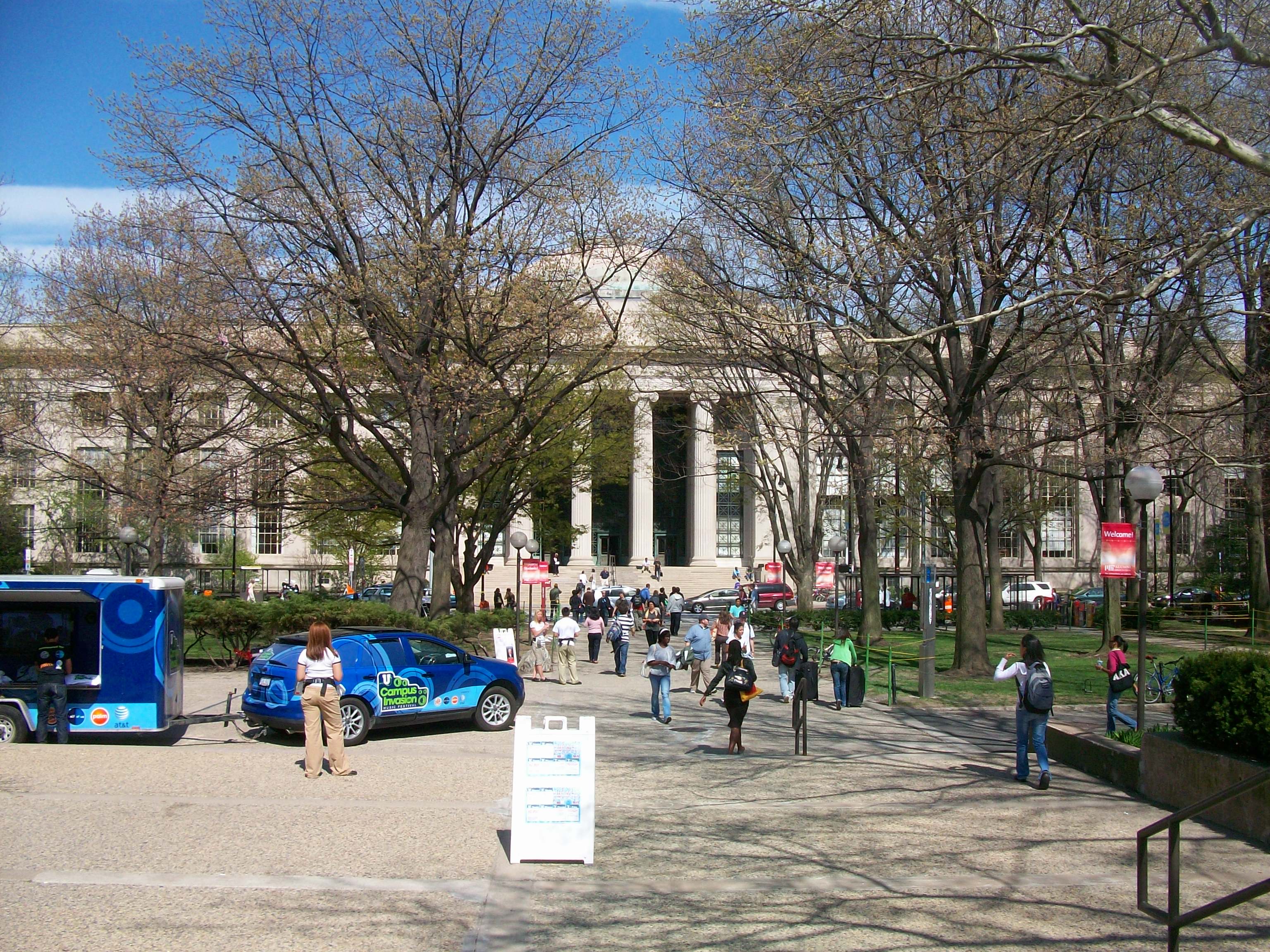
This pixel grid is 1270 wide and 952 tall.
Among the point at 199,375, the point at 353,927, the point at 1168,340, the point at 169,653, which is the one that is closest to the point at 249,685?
the point at 169,653

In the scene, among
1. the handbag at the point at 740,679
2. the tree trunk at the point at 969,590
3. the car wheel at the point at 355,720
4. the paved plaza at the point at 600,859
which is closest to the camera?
the paved plaza at the point at 600,859

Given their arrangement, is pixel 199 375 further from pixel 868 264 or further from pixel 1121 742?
pixel 1121 742

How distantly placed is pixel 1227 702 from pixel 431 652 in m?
10.4

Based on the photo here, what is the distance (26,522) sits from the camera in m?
53.3

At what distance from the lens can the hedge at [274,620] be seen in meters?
24.0

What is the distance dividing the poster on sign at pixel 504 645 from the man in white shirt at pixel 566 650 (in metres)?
1.34

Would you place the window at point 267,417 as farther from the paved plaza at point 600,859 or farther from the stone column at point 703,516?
the stone column at point 703,516

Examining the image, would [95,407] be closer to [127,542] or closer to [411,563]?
[127,542]

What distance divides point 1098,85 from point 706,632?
1386 cm

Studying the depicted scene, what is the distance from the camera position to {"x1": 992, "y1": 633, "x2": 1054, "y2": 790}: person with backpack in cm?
1189

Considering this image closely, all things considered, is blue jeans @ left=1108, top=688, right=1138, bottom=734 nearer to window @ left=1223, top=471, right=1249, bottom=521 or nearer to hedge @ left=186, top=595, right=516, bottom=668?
hedge @ left=186, top=595, right=516, bottom=668

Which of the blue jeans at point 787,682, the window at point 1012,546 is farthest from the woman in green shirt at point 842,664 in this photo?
the window at point 1012,546

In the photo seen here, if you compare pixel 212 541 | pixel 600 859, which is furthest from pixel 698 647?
pixel 212 541

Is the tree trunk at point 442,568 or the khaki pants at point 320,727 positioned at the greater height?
the tree trunk at point 442,568
